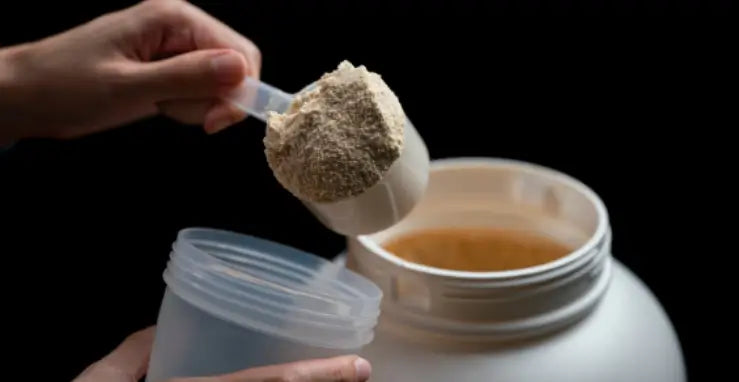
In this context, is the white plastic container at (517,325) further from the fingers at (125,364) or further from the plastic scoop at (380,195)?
the fingers at (125,364)

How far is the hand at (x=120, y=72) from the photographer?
0.82 metres

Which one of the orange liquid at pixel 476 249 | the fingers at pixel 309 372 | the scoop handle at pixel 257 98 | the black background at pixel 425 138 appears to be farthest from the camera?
the black background at pixel 425 138

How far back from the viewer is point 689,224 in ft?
3.84

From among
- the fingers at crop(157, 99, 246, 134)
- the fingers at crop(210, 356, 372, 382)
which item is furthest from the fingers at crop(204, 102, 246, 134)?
the fingers at crop(210, 356, 372, 382)

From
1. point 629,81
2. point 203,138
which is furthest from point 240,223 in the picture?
point 629,81

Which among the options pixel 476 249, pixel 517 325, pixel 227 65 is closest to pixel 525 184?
pixel 476 249

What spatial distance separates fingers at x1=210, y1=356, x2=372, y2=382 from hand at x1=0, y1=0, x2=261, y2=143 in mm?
251

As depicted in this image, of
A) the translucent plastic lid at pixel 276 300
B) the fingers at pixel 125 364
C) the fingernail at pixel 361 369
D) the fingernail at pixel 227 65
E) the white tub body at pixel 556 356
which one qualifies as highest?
the fingernail at pixel 227 65

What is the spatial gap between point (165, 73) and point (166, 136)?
334mm

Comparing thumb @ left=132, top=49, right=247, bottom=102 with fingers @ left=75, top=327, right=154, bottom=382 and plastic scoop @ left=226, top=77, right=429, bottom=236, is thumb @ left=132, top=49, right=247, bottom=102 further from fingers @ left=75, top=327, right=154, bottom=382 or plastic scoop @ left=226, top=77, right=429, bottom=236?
fingers @ left=75, top=327, right=154, bottom=382

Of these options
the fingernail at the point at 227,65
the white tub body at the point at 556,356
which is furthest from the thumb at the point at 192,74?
the white tub body at the point at 556,356

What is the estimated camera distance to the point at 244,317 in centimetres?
69

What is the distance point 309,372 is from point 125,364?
0.22 m

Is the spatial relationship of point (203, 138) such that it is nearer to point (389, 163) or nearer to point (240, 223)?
point (240, 223)
